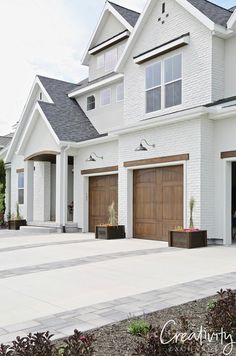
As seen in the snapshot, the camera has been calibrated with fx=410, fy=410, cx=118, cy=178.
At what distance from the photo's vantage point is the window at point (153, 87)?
49.2 ft

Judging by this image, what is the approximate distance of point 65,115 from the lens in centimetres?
2030

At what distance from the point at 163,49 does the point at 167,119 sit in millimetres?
3004

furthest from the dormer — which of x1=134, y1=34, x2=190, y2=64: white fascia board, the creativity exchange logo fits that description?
the creativity exchange logo

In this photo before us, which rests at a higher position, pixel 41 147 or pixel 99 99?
pixel 99 99

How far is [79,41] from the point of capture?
22953 millimetres

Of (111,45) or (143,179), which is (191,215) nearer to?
(143,179)

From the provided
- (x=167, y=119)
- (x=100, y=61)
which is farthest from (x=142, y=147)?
(x=100, y=61)

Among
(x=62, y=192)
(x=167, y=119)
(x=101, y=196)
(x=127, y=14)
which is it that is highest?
(x=127, y=14)

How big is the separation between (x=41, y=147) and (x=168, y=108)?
25.0 feet

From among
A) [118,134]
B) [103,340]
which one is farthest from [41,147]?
[103,340]

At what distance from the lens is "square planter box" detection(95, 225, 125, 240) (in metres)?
14.4

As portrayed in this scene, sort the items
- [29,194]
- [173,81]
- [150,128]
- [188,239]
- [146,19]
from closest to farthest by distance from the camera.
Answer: [188,239], [150,128], [173,81], [146,19], [29,194]

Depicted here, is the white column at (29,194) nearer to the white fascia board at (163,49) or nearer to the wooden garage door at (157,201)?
the wooden garage door at (157,201)

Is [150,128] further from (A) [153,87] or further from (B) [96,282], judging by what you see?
(B) [96,282]
